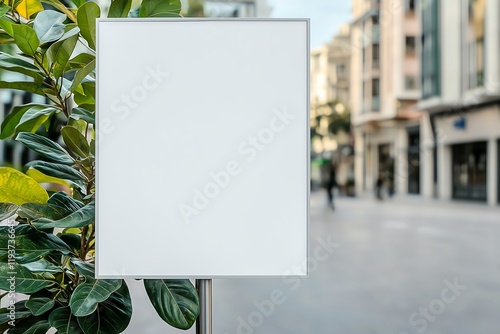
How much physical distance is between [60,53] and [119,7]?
0.59 ft

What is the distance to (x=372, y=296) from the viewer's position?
5.08 metres

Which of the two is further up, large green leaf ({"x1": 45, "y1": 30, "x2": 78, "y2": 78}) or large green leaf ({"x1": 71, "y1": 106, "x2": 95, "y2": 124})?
large green leaf ({"x1": 45, "y1": 30, "x2": 78, "y2": 78})

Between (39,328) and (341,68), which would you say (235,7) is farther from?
(341,68)

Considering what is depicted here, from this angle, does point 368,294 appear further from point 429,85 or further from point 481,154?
point 429,85

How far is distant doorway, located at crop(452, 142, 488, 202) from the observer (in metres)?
20.6

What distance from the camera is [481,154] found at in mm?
20812

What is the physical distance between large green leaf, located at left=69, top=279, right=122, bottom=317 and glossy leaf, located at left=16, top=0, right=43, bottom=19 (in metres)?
0.79

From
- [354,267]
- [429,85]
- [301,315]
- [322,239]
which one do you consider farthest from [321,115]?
[301,315]

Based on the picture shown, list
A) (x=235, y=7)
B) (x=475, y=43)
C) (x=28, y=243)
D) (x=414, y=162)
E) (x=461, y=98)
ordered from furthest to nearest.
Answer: (x=414, y=162) → (x=461, y=98) → (x=475, y=43) → (x=235, y=7) → (x=28, y=243)
